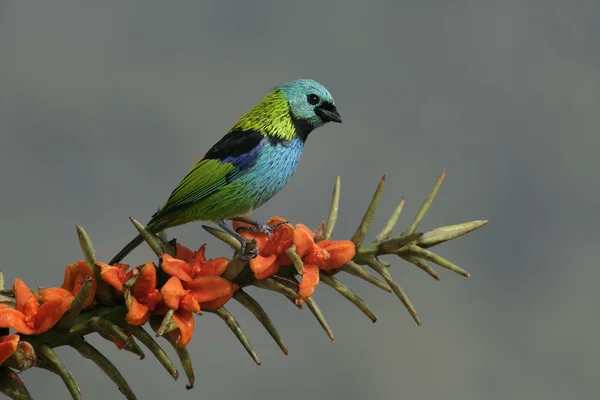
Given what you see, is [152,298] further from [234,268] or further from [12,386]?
[12,386]

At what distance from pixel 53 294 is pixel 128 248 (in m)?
0.52

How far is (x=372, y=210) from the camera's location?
2.43m

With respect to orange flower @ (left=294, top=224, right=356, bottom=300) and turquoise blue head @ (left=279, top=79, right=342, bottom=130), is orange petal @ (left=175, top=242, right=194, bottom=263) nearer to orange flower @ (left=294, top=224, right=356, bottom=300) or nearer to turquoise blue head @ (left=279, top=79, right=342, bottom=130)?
orange flower @ (left=294, top=224, right=356, bottom=300)

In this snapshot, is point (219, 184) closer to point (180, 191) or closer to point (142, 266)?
point (180, 191)

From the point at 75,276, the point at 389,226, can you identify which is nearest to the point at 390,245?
the point at 389,226

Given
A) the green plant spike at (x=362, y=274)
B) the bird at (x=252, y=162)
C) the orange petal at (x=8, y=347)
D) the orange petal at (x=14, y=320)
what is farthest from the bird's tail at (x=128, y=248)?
the green plant spike at (x=362, y=274)

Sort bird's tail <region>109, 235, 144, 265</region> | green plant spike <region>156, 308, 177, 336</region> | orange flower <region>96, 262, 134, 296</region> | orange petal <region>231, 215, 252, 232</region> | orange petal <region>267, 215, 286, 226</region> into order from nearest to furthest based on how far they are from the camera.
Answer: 1. green plant spike <region>156, 308, 177, 336</region>
2. orange flower <region>96, 262, 134, 296</region>
3. orange petal <region>267, 215, 286, 226</region>
4. bird's tail <region>109, 235, 144, 265</region>
5. orange petal <region>231, 215, 252, 232</region>

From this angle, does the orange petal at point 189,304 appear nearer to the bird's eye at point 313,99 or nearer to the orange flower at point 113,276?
the orange flower at point 113,276

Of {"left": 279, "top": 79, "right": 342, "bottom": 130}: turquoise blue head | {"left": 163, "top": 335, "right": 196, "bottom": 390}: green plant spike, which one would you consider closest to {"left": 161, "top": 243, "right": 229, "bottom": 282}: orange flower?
{"left": 163, "top": 335, "right": 196, "bottom": 390}: green plant spike

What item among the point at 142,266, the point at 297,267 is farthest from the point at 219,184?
the point at 297,267

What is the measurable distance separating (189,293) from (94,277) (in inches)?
13.1

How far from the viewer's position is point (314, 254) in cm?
244

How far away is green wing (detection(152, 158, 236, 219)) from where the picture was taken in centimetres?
321

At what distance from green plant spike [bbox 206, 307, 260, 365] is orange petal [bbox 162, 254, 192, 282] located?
6.4 inches
